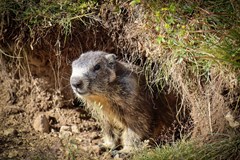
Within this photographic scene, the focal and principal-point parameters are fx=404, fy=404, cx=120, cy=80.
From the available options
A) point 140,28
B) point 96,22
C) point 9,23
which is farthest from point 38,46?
point 140,28

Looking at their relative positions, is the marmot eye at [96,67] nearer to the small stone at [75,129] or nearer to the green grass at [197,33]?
the green grass at [197,33]

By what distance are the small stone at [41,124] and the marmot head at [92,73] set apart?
1006 millimetres

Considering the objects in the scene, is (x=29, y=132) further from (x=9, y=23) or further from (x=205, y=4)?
(x=205, y=4)

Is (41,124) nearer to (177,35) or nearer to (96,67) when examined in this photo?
(96,67)

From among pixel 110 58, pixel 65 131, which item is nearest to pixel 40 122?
pixel 65 131

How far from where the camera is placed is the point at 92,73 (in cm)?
535

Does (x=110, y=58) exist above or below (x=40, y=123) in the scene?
above

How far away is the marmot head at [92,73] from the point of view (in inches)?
200

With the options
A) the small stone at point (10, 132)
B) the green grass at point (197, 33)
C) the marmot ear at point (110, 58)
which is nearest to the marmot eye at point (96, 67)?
the marmot ear at point (110, 58)

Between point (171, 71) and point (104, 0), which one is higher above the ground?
point (104, 0)

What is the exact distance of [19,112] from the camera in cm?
612

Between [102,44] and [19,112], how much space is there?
1.63m

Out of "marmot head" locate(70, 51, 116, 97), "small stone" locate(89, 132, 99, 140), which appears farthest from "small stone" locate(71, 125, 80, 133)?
"marmot head" locate(70, 51, 116, 97)

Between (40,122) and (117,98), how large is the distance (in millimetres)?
1196
